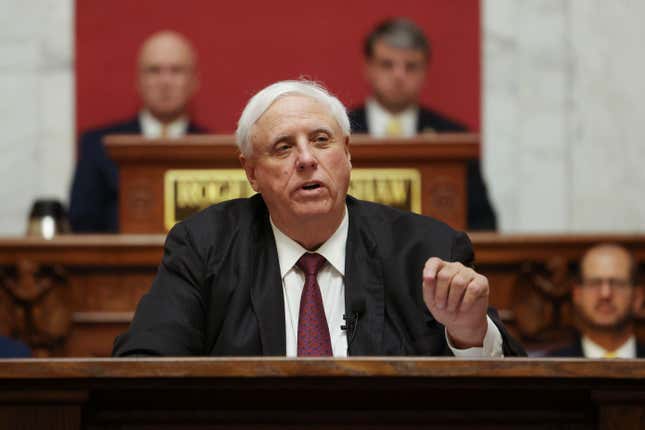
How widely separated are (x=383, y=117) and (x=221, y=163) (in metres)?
2.08

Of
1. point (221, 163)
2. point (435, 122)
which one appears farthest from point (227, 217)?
point (435, 122)

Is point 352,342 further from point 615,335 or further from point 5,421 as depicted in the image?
point 615,335

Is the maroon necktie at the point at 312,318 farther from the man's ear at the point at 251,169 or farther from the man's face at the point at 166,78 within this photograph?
the man's face at the point at 166,78

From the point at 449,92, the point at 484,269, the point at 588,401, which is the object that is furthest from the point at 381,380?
the point at 449,92

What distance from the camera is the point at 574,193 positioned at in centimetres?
811

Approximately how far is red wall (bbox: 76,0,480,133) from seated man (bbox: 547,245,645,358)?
10.6ft

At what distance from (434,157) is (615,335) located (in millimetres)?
1117

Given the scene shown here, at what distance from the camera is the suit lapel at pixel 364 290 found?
9.95ft

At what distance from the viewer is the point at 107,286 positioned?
505 centimetres

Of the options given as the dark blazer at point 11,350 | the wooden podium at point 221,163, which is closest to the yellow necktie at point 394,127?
the wooden podium at point 221,163

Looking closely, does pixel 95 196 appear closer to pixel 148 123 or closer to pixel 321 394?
pixel 148 123

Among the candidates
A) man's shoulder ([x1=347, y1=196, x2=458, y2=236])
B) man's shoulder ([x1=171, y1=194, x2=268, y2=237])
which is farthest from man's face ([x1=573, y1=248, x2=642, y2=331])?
man's shoulder ([x1=171, y1=194, x2=268, y2=237])

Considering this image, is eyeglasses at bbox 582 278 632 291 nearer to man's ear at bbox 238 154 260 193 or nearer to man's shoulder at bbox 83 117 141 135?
man's ear at bbox 238 154 260 193

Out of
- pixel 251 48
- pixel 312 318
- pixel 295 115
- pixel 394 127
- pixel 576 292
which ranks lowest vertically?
pixel 576 292
